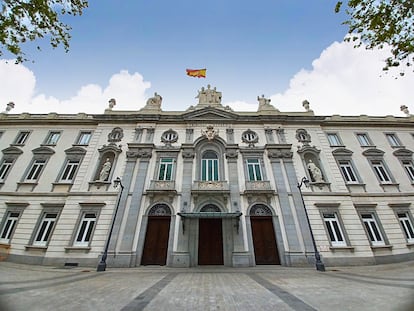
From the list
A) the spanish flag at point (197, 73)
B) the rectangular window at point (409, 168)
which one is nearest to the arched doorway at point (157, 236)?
the spanish flag at point (197, 73)

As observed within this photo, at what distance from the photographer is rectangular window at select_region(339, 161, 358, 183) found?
51.7 feet

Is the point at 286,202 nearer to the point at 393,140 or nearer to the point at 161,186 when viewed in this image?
the point at 161,186

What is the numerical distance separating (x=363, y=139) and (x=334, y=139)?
3.21 metres

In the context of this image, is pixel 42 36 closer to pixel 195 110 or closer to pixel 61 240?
pixel 195 110

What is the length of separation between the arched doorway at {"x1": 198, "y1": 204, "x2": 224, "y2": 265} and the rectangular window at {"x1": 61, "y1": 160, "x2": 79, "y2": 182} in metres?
12.1

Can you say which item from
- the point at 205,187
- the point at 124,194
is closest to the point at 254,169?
the point at 205,187

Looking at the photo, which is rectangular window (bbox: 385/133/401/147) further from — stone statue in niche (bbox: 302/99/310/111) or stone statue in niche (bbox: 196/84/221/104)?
stone statue in niche (bbox: 196/84/221/104)

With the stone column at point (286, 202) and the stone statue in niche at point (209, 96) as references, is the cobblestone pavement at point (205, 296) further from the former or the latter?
the stone statue in niche at point (209, 96)

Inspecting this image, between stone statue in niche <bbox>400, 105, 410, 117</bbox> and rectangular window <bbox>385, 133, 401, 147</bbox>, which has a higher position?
stone statue in niche <bbox>400, 105, 410, 117</bbox>

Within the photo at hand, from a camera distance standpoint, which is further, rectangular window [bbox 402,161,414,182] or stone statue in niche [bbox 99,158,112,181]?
rectangular window [bbox 402,161,414,182]

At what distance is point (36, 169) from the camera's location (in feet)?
52.1

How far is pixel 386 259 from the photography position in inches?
500

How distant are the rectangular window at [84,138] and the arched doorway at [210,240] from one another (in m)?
13.6

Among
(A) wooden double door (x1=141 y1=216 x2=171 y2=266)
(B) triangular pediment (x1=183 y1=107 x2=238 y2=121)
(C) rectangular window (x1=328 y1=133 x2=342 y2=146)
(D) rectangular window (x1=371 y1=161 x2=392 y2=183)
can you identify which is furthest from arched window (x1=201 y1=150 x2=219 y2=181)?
(D) rectangular window (x1=371 y1=161 x2=392 y2=183)
